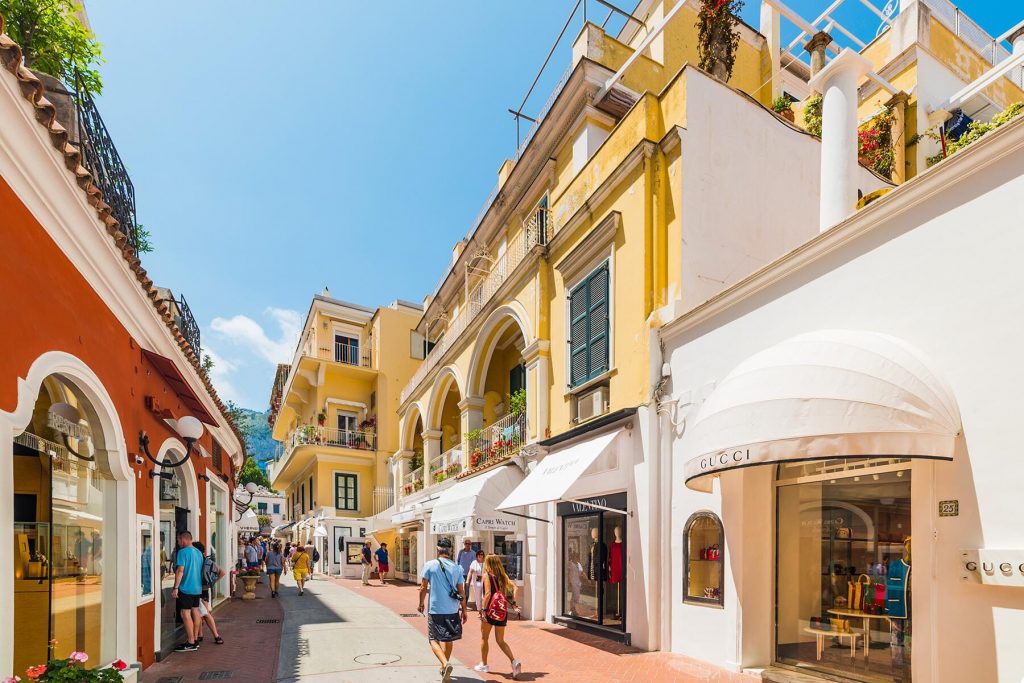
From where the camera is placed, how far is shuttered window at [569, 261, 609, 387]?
35.5ft

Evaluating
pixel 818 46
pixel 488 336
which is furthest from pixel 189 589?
pixel 818 46

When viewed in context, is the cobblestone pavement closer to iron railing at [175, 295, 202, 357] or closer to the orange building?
the orange building

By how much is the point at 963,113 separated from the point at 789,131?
5.45 meters

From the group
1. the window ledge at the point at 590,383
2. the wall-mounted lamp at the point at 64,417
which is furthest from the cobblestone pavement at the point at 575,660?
the wall-mounted lamp at the point at 64,417

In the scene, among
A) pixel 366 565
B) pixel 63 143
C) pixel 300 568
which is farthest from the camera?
pixel 366 565

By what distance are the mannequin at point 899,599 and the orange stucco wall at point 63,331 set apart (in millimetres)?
7523

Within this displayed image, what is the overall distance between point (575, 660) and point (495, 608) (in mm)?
1755

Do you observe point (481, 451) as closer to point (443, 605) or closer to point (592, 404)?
point (592, 404)

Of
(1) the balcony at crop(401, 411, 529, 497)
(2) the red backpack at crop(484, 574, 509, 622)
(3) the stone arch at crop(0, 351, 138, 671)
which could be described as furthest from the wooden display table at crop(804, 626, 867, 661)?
(3) the stone arch at crop(0, 351, 138, 671)

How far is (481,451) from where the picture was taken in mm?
16078

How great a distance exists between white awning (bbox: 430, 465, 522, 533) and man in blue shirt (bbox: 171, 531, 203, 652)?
198 inches

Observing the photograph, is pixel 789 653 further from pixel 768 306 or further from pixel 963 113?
pixel 963 113

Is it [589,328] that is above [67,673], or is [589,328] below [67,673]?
above

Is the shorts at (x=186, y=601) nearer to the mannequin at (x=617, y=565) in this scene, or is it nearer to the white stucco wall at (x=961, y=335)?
the mannequin at (x=617, y=565)
